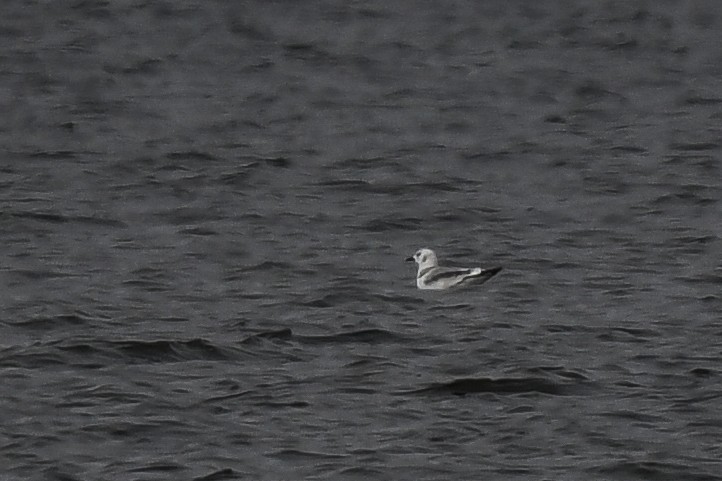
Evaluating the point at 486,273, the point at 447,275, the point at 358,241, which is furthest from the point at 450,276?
the point at 358,241

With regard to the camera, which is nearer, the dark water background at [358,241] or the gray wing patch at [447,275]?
the dark water background at [358,241]

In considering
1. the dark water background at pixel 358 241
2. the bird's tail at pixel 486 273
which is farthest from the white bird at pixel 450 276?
the dark water background at pixel 358 241

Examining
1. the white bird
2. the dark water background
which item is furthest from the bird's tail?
Answer: the dark water background

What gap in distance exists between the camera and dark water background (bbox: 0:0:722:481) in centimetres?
1146

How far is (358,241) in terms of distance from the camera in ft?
54.8

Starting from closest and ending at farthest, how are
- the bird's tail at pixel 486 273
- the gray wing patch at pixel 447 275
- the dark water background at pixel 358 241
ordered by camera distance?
the dark water background at pixel 358 241
the gray wing patch at pixel 447 275
the bird's tail at pixel 486 273

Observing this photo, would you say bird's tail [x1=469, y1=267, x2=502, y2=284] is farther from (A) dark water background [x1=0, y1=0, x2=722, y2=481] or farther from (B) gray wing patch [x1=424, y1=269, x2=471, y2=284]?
(A) dark water background [x1=0, y1=0, x2=722, y2=481]

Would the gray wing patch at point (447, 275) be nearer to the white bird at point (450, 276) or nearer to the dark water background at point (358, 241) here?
the white bird at point (450, 276)

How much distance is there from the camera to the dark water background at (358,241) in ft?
37.6

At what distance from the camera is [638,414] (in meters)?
11.8

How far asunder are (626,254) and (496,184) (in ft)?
8.68

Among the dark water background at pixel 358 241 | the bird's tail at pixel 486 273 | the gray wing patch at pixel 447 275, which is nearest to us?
the dark water background at pixel 358 241

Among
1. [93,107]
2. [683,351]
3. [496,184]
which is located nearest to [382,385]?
[683,351]

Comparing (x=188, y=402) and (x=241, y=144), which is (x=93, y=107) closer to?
(x=241, y=144)
